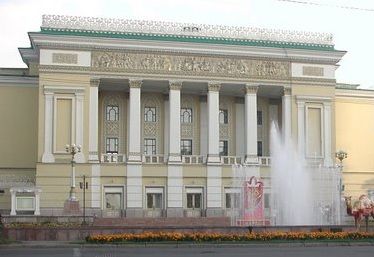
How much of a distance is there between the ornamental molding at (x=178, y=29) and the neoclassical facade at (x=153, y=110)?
0.08m

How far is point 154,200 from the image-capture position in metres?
49.8

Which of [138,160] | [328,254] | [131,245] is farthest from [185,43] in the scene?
[328,254]

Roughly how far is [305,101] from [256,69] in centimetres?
445

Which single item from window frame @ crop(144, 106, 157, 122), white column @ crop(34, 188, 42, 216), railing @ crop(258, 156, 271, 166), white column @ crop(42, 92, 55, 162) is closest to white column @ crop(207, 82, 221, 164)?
railing @ crop(258, 156, 271, 166)

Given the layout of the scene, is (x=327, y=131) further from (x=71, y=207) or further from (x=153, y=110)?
(x=71, y=207)

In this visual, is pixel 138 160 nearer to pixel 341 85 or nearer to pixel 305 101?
pixel 305 101

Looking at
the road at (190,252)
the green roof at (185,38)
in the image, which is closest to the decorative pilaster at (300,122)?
the green roof at (185,38)

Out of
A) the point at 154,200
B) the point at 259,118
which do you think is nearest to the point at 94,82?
the point at 154,200

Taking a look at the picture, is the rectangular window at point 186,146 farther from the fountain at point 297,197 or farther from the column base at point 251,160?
the fountain at point 297,197

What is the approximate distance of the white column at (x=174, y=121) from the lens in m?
50.2

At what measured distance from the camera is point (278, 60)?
51875mm

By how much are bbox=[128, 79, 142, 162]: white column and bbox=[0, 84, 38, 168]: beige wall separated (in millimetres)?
7145

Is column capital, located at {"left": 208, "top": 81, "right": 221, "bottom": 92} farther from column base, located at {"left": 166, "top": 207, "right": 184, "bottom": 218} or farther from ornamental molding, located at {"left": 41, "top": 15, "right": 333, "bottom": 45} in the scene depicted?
column base, located at {"left": 166, "top": 207, "right": 184, "bottom": 218}

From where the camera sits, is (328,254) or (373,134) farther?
(373,134)
